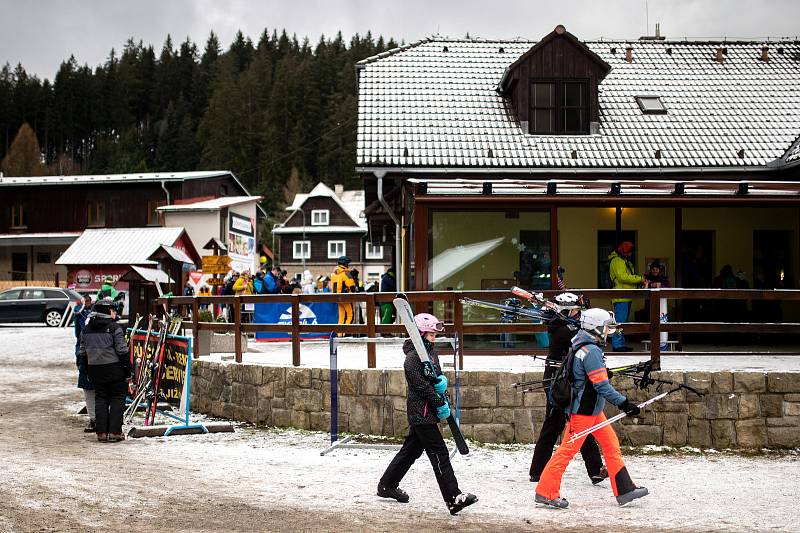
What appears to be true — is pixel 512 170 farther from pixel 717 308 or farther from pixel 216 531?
pixel 216 531

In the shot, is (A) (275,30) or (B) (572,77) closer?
(B) (572,77)

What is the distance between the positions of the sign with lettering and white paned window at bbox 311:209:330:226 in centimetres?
5462

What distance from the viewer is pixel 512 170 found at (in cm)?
1839

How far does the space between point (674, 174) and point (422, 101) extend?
5.78 meters

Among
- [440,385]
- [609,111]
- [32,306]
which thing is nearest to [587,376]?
[440,385]

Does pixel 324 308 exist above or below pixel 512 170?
below

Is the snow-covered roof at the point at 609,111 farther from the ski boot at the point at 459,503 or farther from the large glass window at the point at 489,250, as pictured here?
the ski boot at the point at 459,503

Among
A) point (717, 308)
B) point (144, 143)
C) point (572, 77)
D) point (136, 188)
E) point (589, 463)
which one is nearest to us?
point (589, 463)

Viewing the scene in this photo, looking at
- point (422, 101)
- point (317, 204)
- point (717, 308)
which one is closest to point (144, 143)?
point (317, 204)

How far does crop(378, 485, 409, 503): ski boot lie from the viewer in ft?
25.2

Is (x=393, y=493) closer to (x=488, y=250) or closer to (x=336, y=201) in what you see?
(x=488, y=250)

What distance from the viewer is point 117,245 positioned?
42.5m

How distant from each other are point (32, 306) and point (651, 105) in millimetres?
21219

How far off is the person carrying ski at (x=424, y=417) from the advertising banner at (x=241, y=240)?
38.4 meters
